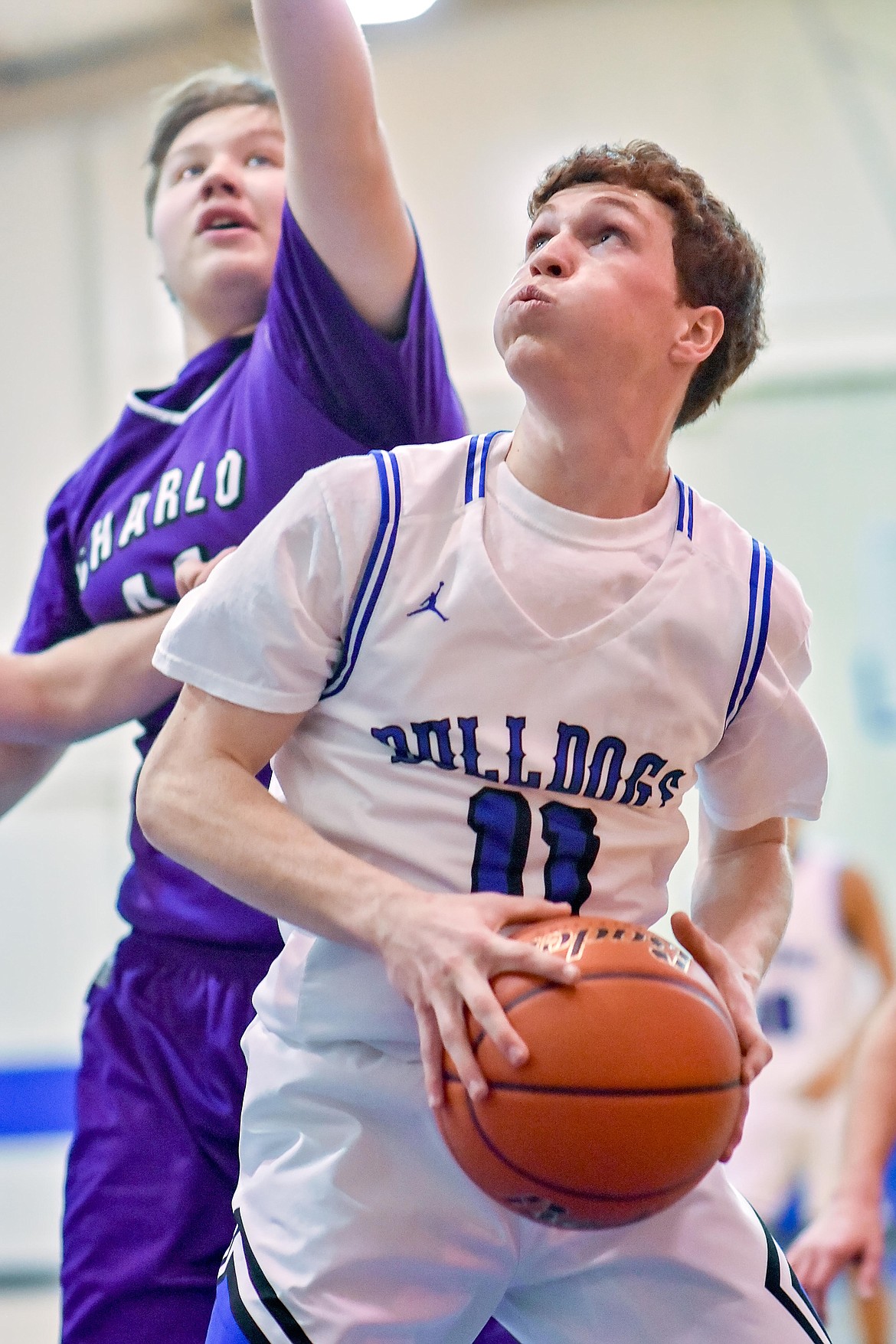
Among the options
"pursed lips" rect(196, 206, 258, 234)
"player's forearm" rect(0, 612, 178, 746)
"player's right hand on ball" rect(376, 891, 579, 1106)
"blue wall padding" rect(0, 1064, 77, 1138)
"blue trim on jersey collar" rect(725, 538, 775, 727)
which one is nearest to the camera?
"player's right hand on ball" rect(376, 891, 579, 1106)

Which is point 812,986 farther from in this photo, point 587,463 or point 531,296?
point 531,296

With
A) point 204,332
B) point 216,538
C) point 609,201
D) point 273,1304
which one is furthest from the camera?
point 204,332

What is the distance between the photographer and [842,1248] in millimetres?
2066

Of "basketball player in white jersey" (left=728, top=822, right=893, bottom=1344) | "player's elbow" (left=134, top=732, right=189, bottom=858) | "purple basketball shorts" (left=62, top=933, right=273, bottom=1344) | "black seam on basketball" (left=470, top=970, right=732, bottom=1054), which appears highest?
"player's elbow" (left=134, top=732, right=189, bottom=858)

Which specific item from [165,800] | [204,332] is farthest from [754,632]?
[204,332]

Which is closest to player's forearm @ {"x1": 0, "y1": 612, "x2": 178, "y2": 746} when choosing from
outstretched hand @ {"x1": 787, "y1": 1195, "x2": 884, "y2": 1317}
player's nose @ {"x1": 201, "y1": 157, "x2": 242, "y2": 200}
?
player's nose @ {"x1": 201, "y1": 157, "x2": 242, "y2": 200}

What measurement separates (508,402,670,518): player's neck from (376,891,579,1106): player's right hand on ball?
44 cm

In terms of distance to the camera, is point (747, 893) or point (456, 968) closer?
point (456, 968)

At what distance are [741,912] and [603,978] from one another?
373mm

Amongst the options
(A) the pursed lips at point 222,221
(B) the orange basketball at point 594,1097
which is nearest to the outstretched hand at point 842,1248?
(B) the orange basketball at point 594,1097

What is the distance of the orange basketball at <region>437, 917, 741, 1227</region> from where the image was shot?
3.41ft

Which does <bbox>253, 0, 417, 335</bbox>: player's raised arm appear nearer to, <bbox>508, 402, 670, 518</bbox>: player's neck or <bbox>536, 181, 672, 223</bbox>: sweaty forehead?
<bbox>536, 181, 672, 223</bbox>: sweaty forehead

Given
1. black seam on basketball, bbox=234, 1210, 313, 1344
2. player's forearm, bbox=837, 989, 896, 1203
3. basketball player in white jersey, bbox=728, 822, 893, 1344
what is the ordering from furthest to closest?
basketball player in white jersey, bbox=728, 822, 893, 1344
player's forearm, bbox=837, 989, 896, 1203
black seam on basketball, bbox=234, 1210, 313, 1344

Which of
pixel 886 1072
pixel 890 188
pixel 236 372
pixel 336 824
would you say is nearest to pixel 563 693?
pixel 336 824
